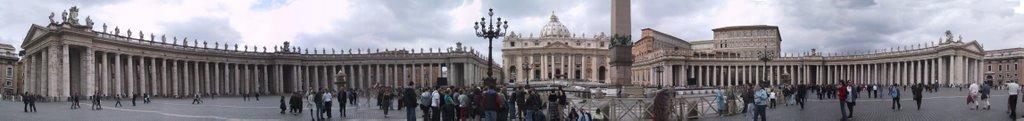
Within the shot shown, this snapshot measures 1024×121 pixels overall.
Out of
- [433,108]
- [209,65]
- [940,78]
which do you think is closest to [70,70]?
[209,65]

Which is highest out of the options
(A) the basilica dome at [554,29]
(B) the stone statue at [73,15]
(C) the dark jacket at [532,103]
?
(A) the basilica dome at [554,29]

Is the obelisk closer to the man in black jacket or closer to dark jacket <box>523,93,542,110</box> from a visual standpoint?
dark jacket <box>523,93,542,110</box>

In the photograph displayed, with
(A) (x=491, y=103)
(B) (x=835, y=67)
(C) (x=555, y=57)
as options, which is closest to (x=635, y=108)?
(A) (x=491, y=103)

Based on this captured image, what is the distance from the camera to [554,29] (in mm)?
140875

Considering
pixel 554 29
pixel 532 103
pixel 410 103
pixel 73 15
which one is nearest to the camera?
pixel 532 103

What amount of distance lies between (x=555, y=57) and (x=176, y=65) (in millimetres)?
66909

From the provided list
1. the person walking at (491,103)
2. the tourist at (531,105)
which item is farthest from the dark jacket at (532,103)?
the person walking at (491,103)

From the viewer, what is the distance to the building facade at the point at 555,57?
120m

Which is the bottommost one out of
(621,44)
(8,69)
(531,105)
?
(531,105)

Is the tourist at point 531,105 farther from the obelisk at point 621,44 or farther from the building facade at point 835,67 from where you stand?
the building facade at point 835,67

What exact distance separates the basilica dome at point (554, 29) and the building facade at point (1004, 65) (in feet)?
210

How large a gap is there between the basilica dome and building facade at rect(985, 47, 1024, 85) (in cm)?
6414

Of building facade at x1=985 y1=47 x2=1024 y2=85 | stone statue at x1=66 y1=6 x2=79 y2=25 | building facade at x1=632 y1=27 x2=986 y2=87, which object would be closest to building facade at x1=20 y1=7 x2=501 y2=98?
stone statue at x1=66 y1=6 x2=79 y2=25

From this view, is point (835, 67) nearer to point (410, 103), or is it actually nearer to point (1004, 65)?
point (1004, 65)
